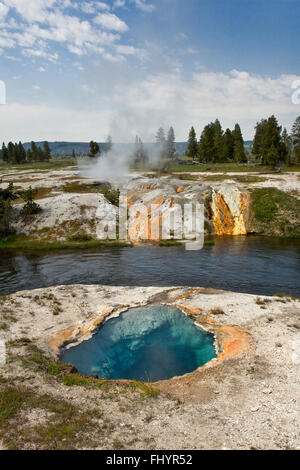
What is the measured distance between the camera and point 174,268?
26516 millimetres

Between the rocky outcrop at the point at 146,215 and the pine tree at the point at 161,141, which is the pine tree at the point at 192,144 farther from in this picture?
the rocky outcrop at the point at 146,215

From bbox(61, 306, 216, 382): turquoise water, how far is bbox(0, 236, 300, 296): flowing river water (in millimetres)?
7305

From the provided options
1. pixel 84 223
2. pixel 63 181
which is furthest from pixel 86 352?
pixel 63 181

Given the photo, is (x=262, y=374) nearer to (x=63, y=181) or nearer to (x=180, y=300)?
(x=180, y=300)

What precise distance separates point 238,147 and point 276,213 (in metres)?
50.8

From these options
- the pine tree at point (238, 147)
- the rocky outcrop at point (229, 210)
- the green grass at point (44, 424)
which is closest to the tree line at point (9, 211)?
the rocky outcrop at point (229, 210)

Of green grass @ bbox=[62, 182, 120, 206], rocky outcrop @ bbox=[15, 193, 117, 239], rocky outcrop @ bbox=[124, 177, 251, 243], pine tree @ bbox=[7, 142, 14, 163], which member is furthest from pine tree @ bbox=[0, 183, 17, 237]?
pine tree @ bbox=[7, 142, 14, 163]

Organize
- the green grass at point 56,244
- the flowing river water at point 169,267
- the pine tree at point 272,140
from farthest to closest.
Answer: the pine tree at point 272,140
the green grass at point 56,244
the flowing river water at point 169,267

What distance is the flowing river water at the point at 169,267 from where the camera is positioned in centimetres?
2303

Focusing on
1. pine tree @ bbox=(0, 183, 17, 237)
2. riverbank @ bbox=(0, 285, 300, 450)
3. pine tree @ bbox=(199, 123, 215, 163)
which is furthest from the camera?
pine tree @ bbox=(199, 123, 215, 163)

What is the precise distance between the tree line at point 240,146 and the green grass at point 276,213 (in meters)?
26.3

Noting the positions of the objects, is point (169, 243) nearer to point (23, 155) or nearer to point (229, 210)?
point (229, 210)

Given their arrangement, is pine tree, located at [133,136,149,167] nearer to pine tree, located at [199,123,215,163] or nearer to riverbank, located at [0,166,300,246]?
pine tree, located at [199,123,215,163]

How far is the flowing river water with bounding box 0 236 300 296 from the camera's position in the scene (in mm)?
23031
